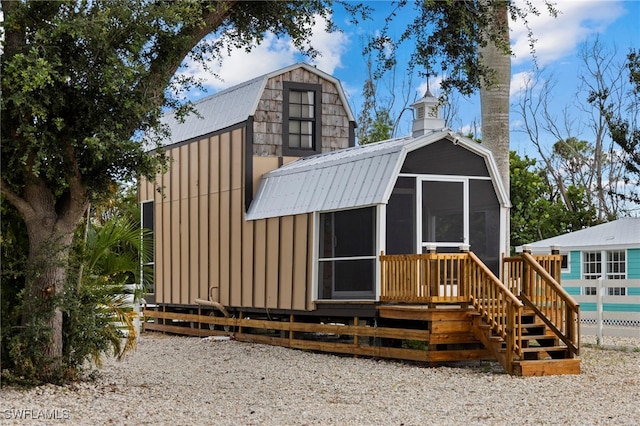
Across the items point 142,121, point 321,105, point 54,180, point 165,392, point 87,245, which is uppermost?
point 321,105

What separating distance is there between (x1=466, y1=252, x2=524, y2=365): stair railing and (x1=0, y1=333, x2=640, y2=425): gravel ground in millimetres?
557

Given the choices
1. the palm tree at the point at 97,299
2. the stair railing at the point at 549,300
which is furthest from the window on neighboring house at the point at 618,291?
the palm tree at the point at 97,299

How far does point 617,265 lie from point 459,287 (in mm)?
11943

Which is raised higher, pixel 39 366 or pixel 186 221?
pixel 186 221

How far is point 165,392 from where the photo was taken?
11.0m

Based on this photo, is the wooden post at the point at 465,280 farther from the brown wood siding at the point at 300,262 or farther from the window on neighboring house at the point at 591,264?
the window on neighboring house at the point at 591,264

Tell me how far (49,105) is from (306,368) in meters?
5.52

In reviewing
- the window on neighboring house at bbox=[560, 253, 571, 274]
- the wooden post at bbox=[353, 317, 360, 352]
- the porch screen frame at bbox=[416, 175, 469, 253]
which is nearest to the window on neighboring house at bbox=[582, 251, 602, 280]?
the window on neighboring house at bbox=[560, 253, 571, 274]

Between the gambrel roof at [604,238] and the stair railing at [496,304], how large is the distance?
1095cm

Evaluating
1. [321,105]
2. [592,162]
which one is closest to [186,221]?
[321,105]

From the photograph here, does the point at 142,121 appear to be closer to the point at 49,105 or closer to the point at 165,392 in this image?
the point at 49,105

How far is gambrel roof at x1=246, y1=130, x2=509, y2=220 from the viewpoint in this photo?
1460 cm

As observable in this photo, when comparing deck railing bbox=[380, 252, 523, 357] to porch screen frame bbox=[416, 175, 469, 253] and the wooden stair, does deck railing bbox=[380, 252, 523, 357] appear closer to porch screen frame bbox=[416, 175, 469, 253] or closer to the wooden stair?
the wooden stair

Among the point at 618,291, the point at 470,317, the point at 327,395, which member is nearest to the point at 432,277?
the point at 470,317
